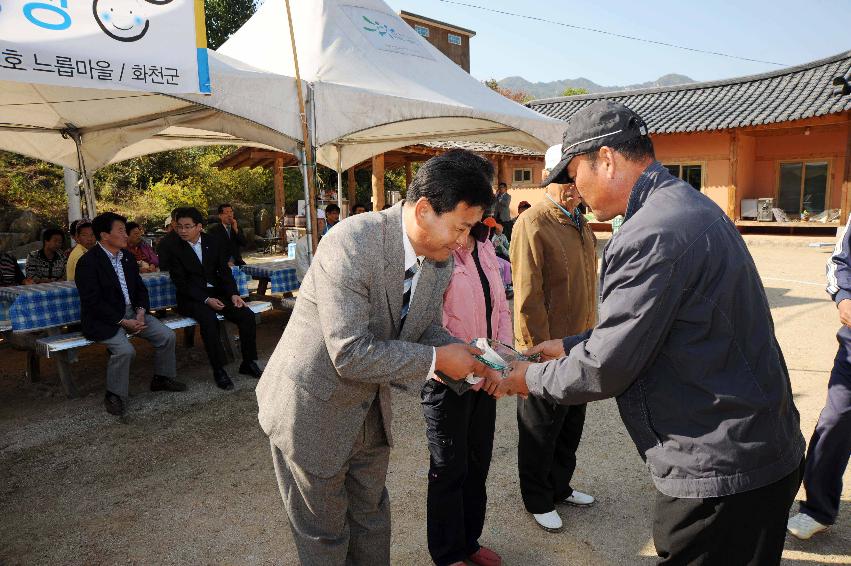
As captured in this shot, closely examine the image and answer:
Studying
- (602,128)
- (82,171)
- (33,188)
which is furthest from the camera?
(33,188)

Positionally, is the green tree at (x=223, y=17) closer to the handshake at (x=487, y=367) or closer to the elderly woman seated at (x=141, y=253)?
the elderly woman seated at (x=141, y=253)

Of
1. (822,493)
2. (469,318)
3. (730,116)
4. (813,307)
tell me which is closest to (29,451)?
(469,318)

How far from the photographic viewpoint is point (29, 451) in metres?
3.89

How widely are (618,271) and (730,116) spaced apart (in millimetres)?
16609

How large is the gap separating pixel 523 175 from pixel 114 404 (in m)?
17.2

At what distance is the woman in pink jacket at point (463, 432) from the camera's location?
7.86ft

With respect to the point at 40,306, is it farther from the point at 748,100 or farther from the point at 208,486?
the point at 748,100

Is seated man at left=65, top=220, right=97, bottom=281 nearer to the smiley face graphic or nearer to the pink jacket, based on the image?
the smiley face graphic

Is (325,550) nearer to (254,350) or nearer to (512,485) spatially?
(512,485)

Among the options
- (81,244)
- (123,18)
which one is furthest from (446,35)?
(123,18)

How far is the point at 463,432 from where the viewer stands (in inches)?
95.9

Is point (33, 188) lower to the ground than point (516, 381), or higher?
higher

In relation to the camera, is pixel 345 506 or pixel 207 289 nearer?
pixel 345 506

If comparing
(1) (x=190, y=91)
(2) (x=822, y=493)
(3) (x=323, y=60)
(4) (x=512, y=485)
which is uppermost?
(3) (x=323, y=60)
